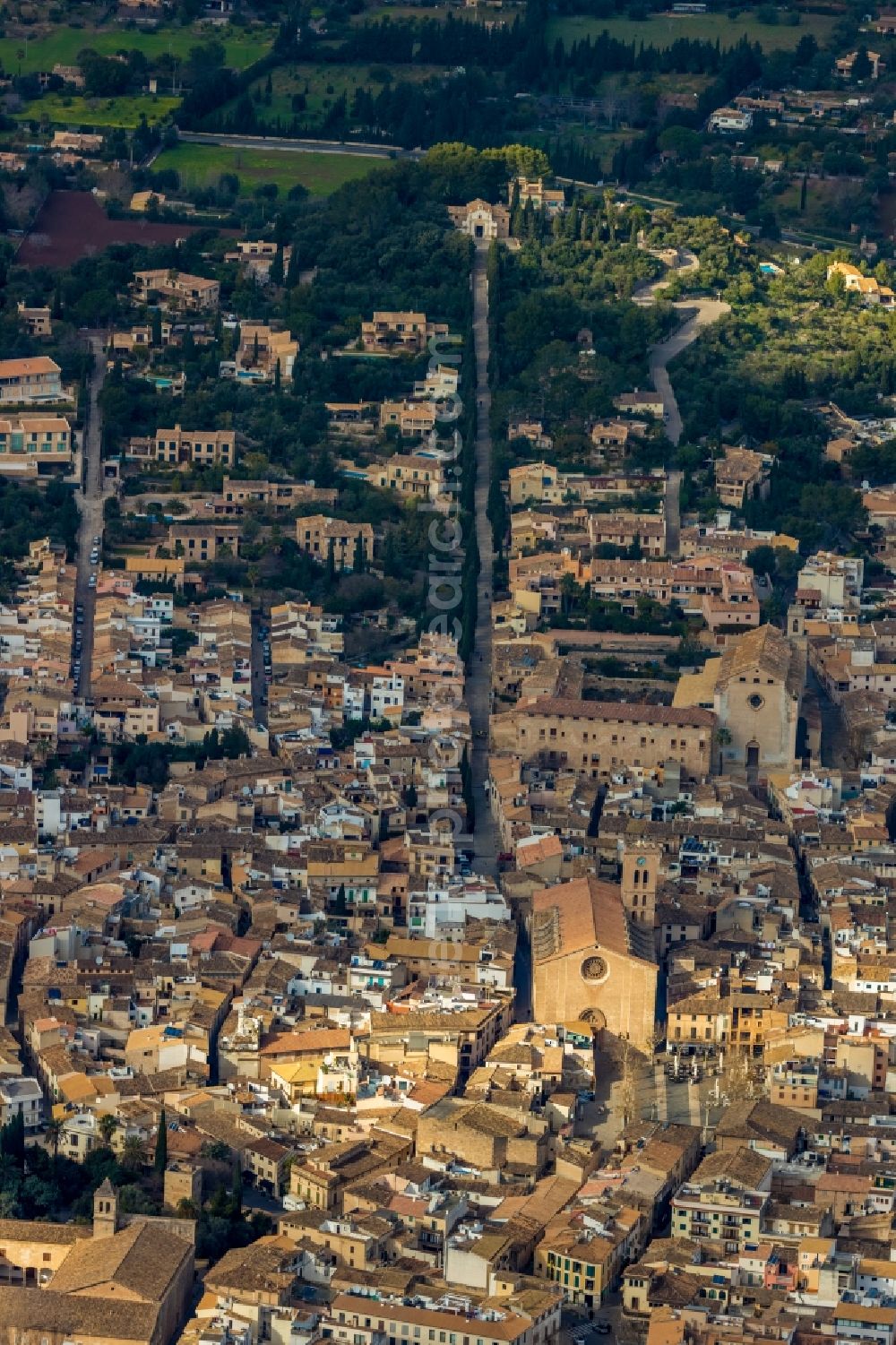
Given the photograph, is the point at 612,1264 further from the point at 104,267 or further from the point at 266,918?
the point at 104,267

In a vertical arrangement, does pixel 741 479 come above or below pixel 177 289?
below

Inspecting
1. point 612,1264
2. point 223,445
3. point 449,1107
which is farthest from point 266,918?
point 223,445

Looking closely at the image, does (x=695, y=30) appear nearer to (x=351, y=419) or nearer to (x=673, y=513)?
(x=351, y=419)

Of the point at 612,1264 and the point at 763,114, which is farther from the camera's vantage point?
the point at 763,114

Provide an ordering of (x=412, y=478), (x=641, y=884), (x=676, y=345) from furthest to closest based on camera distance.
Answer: (x=676, y=345) < (x=412, y=478) < (x=641, y=884)

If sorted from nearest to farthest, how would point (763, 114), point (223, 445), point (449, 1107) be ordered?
point (449, 1107) → point (223, 445) → point (763, 114)

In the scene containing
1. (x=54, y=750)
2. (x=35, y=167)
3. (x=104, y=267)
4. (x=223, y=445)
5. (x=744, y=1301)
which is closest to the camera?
(x=744, y=1301)

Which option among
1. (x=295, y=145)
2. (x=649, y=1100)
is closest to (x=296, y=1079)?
(x=649, y=1100)
